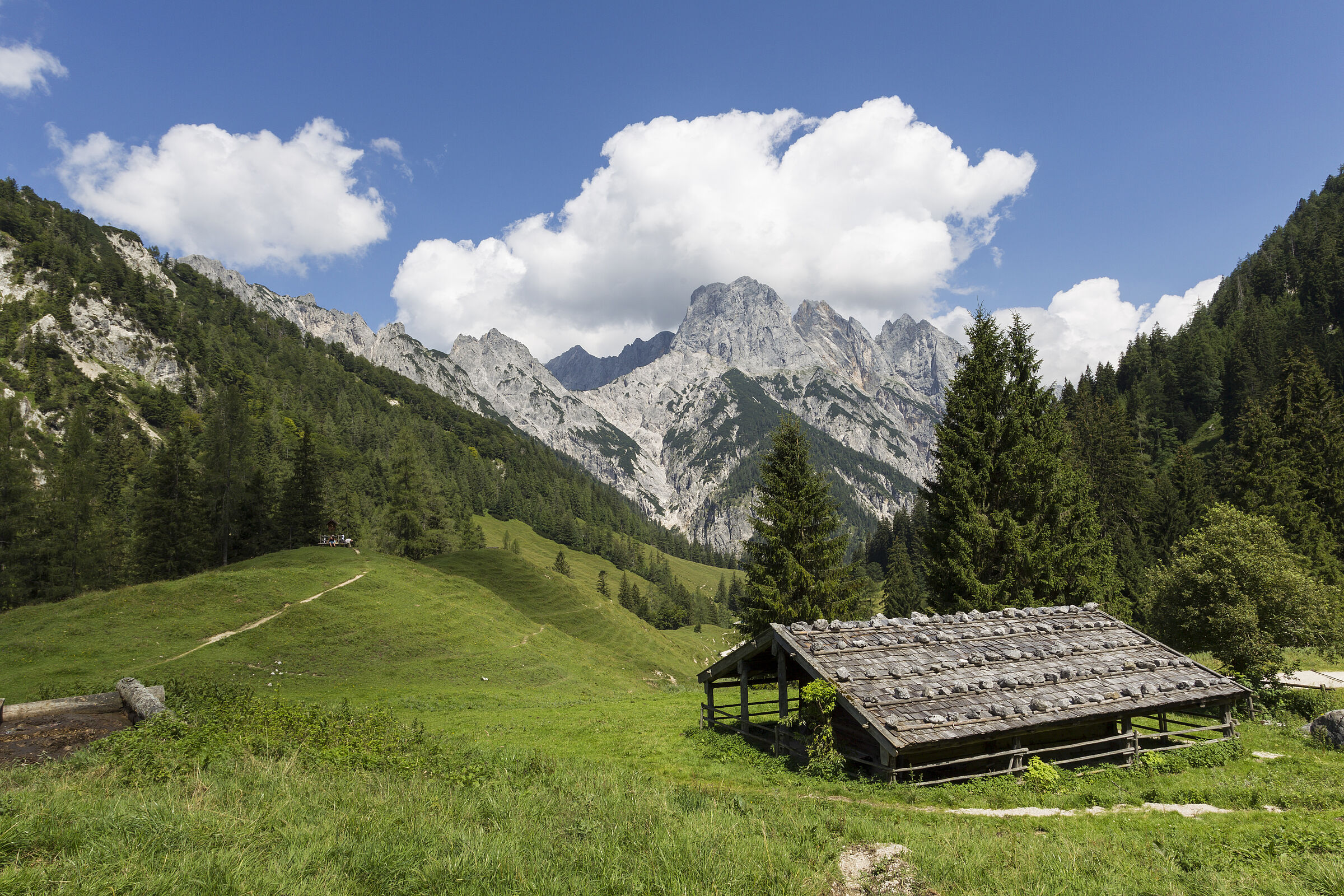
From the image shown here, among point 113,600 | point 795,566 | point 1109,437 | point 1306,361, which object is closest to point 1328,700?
point 795,566

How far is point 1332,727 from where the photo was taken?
18188 mm

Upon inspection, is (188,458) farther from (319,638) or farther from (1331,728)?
(1331,728)

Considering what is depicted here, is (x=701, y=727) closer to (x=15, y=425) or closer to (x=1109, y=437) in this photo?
(x=1109, y=437)

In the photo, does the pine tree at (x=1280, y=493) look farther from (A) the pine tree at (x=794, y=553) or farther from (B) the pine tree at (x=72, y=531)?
(B) the pine tree at (x=72, y=531)

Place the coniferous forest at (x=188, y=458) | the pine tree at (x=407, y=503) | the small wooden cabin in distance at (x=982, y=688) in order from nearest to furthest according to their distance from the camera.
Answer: the small wooden cabin in distance at (x=982, y=688) < the coniferous forest at (x=188, y=458) < the pine tree at (x=407, y=503)

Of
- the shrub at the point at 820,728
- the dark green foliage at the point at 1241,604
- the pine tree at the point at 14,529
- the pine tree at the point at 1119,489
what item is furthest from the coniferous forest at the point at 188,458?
the pine tree at the point at 1119,489

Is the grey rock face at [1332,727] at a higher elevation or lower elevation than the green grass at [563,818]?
lower

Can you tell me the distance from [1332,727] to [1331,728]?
0.16 ft

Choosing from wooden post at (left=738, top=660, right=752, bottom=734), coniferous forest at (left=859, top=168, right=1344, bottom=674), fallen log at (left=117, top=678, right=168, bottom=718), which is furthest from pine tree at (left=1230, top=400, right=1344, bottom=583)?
fallen log at (left=117, top=678, right=168, bottom=718)

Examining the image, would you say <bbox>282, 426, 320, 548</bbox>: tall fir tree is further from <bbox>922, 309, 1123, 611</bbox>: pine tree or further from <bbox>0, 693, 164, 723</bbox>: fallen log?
<bbox>922, 309, 1123, 611</bbox>: pine tree

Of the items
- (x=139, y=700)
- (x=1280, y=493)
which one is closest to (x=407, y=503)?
(x=139, y=700)

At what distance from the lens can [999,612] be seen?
72.1ft

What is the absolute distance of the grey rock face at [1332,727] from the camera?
58.5ft

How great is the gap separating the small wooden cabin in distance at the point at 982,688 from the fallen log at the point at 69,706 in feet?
59.8
